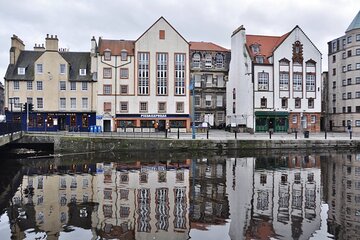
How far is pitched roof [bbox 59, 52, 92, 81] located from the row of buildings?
0.49 ft

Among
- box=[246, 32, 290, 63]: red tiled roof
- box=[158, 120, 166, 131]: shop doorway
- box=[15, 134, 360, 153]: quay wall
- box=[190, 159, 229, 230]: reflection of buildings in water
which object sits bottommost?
box=[190, 159, 229, 230]: reflection of buildings in water

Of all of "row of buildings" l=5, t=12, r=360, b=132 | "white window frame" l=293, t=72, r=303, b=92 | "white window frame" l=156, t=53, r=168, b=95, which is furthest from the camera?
"white window frame" l=293, t=72, r=303, b=92

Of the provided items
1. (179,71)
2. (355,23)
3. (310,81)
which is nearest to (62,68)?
(179,71)

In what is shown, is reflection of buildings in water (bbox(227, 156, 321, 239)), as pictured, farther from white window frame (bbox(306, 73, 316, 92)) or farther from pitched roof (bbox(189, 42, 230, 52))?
pitched roof (bbox(189, 42, 230, 52))

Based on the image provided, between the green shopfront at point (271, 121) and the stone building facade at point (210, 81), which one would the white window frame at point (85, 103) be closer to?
the stone building facade at point (210, 81)

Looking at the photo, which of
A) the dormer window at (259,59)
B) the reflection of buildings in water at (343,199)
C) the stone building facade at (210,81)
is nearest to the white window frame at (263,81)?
the dormer window at (259,59)

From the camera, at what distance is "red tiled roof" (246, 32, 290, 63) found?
5712 centimetres

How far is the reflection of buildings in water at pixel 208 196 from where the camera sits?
1272cm

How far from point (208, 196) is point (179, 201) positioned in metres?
1.64

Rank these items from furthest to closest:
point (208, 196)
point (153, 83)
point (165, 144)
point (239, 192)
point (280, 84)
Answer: point (280, 84)
point (153, 83)
point (165, 144)
point (239, 192)
point (208, 196)

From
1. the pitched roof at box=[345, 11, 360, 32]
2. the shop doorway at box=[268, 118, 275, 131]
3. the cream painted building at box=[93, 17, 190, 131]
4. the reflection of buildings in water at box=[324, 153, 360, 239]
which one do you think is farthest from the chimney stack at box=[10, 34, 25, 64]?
A: the pitched roof at box=[345, 11, 360, 32]

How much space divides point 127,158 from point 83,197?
15.9m

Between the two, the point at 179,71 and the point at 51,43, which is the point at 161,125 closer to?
the point at 179,71

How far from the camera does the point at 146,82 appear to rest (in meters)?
53.8
